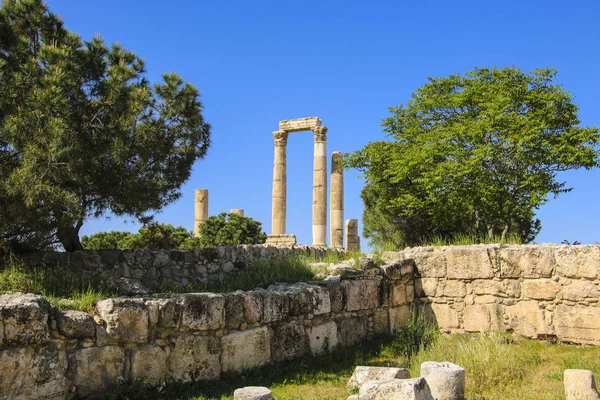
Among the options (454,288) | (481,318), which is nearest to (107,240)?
(454,288)

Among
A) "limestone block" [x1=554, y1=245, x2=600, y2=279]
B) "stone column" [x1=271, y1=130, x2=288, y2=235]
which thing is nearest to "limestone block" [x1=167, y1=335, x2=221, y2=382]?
"limestone block" [x1=554, y1=245, x2=600, y2=279]

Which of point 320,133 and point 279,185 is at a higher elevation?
point 320,133

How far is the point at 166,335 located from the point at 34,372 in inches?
67.8

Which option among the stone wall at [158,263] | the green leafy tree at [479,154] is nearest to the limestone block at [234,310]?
the stone wall at [158,263]

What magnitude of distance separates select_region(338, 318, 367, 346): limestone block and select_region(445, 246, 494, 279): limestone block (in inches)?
86.7

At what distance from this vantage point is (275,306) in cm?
911

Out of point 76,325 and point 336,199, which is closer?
point 76,325

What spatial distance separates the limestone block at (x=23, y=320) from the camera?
646 centimetres

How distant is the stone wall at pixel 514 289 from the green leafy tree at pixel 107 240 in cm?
1880

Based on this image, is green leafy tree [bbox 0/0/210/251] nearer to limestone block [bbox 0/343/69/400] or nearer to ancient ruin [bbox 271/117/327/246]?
limestone block [bbox 0/343/69/400]

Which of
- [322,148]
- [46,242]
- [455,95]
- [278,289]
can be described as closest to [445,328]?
[278,289]

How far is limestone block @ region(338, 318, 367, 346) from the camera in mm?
10477

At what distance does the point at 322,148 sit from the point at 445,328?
64.9ft

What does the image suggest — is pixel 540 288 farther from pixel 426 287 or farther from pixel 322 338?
pixel 322 338
